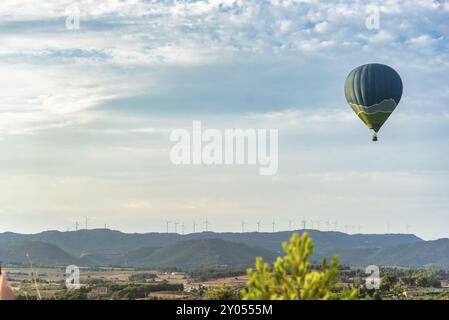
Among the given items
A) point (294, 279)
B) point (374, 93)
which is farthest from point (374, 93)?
point (294, 279)

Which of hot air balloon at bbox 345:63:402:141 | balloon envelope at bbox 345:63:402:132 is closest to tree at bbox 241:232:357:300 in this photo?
hot air balloon at bbox 345:63:402:141

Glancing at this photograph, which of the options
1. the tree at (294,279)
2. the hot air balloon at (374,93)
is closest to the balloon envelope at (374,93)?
the hot air balloon at (374,93)

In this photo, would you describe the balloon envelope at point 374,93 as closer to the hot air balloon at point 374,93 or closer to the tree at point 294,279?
the hot air balloon at point 374,93

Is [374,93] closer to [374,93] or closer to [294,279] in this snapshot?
[374,93]
